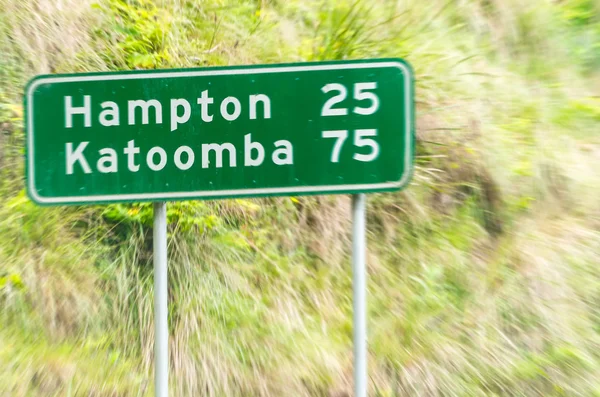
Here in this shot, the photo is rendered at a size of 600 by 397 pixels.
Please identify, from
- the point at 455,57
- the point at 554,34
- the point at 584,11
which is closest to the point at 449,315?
the point at 455,57

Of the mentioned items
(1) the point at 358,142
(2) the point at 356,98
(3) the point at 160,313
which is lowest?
(3) the point at 160,313

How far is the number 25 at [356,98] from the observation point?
1.74 m

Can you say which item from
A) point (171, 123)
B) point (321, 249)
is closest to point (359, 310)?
point (171, 123)

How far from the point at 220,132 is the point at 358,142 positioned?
0.46 metres

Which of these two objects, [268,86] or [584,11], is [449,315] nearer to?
[268,86]

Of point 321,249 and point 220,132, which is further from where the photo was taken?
point 321,249

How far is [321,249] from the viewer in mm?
3193

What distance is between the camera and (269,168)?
1.76 metres

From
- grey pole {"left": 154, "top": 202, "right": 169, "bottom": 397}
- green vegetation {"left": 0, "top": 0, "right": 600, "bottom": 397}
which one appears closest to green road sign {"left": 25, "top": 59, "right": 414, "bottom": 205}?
grey pole {"left": 154, "top": 202, "right": 169, "bottom": 397}

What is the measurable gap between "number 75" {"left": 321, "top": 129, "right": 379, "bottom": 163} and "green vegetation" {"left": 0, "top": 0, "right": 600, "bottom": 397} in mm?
1294

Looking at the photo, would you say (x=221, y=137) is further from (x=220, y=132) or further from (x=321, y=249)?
(x=321, y=249)

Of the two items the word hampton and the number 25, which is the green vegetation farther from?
the number 25

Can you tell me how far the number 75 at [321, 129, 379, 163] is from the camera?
1.74 meters

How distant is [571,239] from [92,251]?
2.70m
